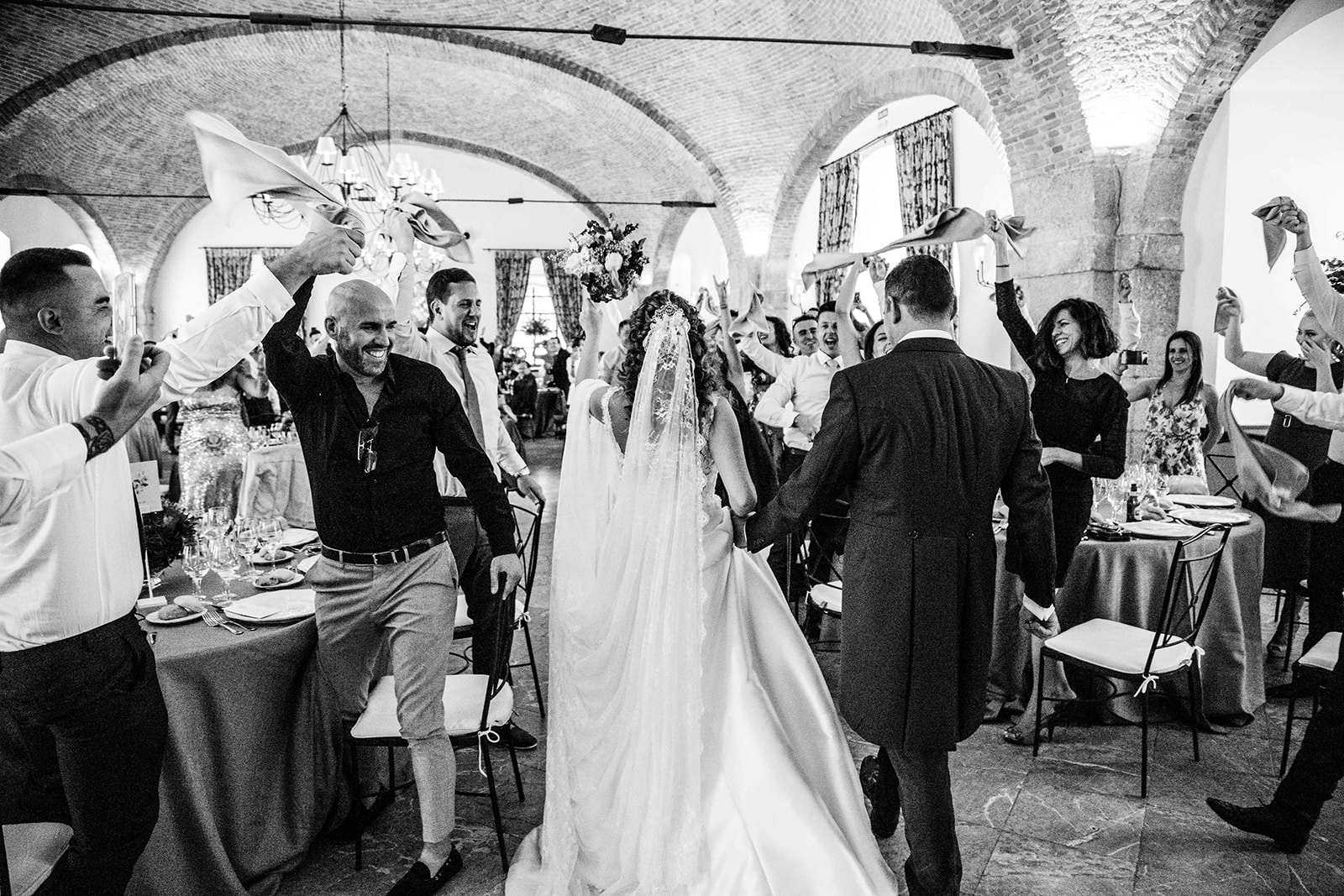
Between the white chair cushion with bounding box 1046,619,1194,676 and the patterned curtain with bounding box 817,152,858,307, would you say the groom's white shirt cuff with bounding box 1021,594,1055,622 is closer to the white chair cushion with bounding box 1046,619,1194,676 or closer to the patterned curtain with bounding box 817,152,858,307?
the white chair cushion with bounding box 1046,619,1194,676

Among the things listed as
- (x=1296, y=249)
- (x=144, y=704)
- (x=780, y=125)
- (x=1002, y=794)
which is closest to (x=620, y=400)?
(x=144, y=704)

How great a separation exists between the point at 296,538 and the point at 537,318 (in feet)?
55.1

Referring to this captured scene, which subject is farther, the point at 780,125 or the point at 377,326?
the point at 780,125

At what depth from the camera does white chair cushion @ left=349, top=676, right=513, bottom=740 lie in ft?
8.33

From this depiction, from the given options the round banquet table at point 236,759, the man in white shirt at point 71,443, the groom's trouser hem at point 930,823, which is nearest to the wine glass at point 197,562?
the round banquet table at point 236,759

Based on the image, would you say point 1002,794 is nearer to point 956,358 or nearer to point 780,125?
point 956,358

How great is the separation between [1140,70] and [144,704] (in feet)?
22.6

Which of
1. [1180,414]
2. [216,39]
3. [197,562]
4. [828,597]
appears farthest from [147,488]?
[216,39]

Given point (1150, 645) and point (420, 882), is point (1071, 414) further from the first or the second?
point (420, 882)

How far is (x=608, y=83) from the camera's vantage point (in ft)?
39.6

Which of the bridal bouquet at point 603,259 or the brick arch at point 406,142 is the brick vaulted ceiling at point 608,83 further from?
the bridal bouquet at point 603,259

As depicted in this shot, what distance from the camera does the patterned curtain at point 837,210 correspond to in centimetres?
1082

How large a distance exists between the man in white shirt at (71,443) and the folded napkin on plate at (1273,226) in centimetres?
324

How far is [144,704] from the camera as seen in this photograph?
1.94 m
